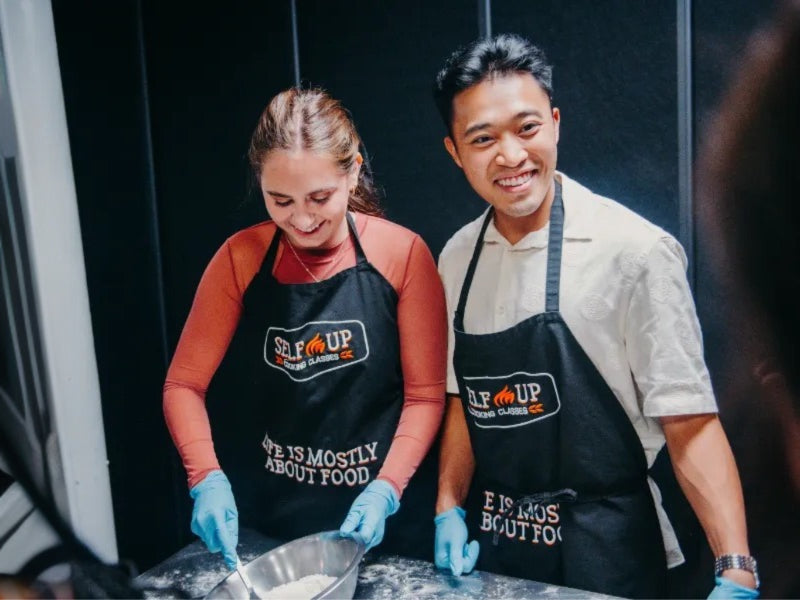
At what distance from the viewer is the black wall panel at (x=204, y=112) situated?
1.55 metres

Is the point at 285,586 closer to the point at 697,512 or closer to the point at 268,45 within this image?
the point at 697,512

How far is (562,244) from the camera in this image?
1304 millimetres

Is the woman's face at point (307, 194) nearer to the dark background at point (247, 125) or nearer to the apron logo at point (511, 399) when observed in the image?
the dark background at point (247, 125)

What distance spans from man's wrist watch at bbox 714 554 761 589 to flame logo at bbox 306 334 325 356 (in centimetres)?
78

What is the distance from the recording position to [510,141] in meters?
1.27

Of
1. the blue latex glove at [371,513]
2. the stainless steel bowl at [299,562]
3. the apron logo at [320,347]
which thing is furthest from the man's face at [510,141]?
the stainless steel bowl at [299,562]

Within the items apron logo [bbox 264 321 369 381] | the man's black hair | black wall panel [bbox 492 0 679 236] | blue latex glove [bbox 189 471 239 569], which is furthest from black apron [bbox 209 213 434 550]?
black wall panel [bbox 492 0 679 236]

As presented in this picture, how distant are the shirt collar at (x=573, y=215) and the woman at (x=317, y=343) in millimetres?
221

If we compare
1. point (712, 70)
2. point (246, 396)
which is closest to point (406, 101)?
point (712, 70)

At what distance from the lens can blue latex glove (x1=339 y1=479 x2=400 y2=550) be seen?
138cm

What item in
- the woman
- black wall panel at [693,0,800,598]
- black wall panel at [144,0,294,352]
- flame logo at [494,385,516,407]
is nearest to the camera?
black wall panel at [693,0,800,598]

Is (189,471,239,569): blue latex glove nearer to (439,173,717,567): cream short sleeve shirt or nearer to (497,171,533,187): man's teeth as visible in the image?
(439,173,717,567): cream short sleeve shirt

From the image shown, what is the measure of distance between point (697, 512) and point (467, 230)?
63 centimetres

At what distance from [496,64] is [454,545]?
856 mm
